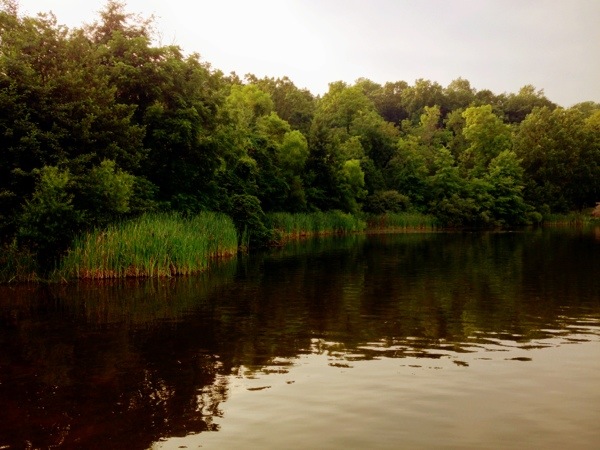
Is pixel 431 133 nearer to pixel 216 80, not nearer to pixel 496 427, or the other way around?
pixel 216 80

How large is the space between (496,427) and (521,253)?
26.9 metres

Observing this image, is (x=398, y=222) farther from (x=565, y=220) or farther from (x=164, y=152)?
(x=164, y=152)

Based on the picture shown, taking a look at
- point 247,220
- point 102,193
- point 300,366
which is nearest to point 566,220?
point 247,220

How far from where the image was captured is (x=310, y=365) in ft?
31.5

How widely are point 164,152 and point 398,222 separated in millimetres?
37153

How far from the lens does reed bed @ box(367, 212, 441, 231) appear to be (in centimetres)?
5978

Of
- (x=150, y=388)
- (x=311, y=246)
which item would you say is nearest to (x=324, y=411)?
(x=150, y=388)

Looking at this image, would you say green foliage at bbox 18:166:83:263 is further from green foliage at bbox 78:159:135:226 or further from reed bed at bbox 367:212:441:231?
reed bed at bbox 367:212:441:231

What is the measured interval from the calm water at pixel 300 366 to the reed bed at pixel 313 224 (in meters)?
22.8

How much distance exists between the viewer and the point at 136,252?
19.9m

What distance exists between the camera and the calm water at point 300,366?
22.2 ft

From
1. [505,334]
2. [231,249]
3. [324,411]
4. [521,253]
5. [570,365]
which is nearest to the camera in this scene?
[324,411]

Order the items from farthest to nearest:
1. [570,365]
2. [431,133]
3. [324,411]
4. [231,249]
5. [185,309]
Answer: [431,133] < [231,249] < [185,309] < [570,365] < [324,411]

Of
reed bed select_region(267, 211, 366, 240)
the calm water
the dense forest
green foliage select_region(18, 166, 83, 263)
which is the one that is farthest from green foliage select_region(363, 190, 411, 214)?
green foliage select_region(18, 166, 83, 263)
